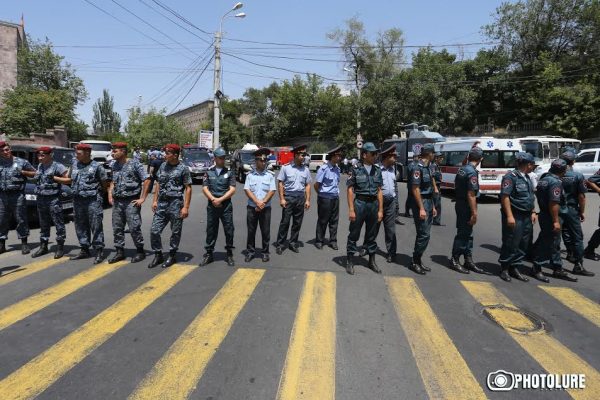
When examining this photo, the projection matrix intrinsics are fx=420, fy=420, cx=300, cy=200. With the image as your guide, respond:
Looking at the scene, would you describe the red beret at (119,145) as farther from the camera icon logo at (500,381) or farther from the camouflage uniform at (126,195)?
the camera icon logo at (500,381)

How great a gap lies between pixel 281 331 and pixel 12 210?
5683 millimetres

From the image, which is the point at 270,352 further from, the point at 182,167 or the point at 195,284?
the point at 182,167

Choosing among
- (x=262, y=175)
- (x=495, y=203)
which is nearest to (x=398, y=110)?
(x=495, y=203)

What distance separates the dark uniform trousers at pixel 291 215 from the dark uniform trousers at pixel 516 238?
3.33 metres

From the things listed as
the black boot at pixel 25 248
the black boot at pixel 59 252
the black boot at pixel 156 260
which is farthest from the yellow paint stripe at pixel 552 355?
the black boot at pixel 25 248

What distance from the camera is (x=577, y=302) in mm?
5062

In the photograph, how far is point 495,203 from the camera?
15305 mm

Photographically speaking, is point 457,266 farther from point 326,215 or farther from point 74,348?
point 74,348

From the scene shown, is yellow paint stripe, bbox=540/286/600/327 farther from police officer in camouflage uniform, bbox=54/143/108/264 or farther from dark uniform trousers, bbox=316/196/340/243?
police officer in camouflage uniform, bbox=54/143/108/264

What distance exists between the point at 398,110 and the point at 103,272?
1290 inches

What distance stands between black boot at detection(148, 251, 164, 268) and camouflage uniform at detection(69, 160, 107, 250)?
3.07 feet

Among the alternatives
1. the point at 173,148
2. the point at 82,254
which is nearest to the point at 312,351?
the point at 173,148

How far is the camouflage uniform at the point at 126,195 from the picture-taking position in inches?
248

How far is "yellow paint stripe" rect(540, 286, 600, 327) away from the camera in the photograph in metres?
4.66
